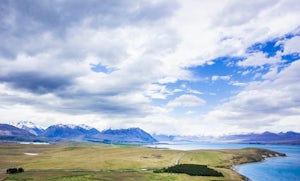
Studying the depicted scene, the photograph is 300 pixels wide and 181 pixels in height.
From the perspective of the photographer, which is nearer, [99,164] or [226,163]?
[99,164]

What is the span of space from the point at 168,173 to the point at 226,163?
68.0 m

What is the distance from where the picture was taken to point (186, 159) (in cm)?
16938

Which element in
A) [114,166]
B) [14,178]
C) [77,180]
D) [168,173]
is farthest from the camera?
[114,166]

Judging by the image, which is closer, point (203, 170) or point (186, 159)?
point (203, 170)

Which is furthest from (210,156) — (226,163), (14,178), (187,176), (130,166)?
(14,178)

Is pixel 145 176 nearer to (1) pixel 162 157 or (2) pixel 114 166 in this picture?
(2) pixel 114 166

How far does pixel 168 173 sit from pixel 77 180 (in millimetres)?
38531

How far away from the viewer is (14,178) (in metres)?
103

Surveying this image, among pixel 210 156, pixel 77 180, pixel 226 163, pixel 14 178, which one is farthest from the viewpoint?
pixel 210 156

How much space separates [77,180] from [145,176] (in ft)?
85.4

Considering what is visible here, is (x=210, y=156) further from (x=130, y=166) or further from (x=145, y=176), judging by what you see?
(x=145, y=176)

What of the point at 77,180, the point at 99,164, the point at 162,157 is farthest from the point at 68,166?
the point at 162,157

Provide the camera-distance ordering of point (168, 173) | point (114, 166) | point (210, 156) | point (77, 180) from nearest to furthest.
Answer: point (77, 180) → point (168, 173) → point (114, 166) → point (210, 156)

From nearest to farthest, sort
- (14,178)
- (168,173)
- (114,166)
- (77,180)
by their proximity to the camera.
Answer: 1. (77,180)
2. (14,178)
3. (168,173)
4. (114,166)
